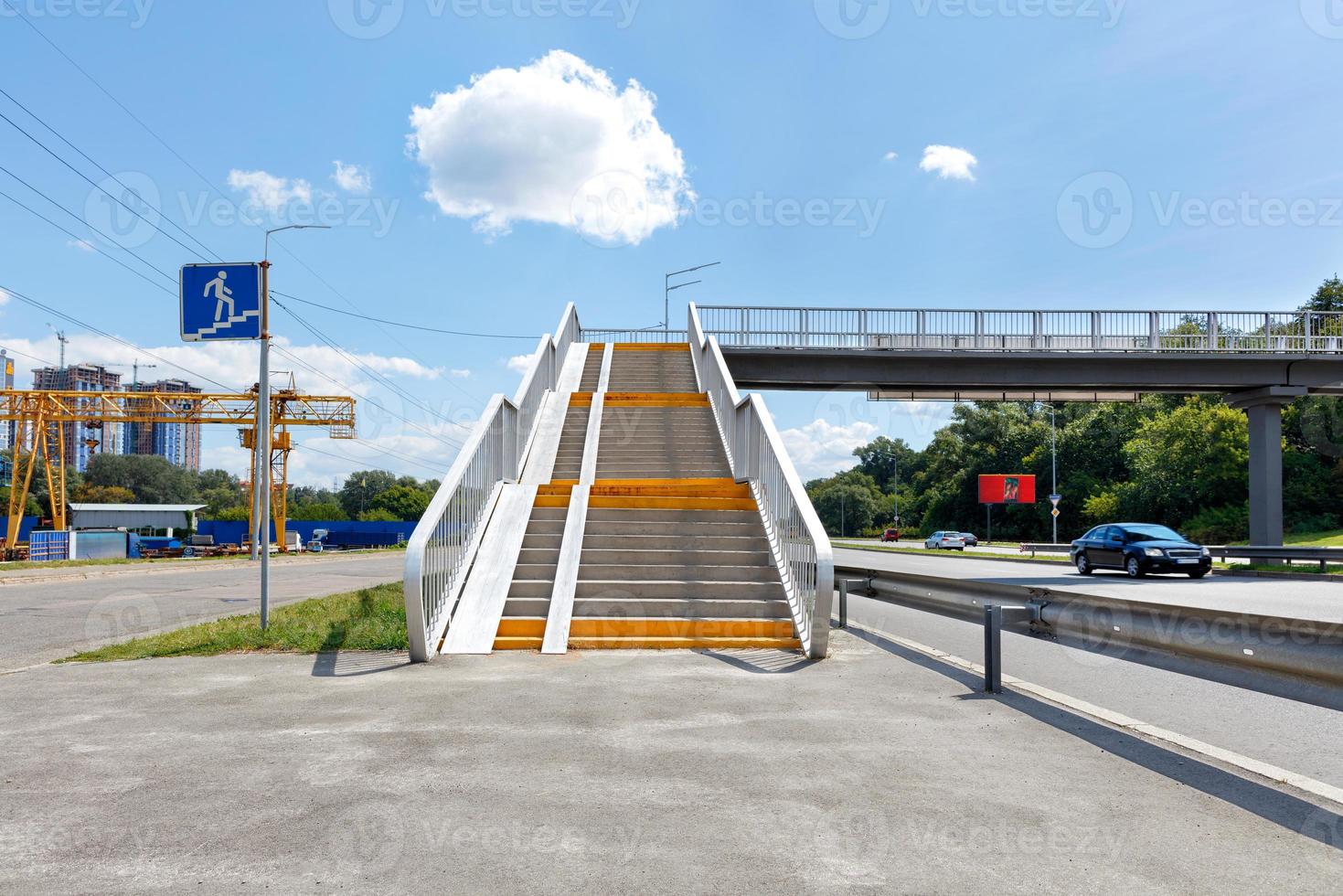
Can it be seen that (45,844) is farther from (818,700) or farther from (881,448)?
(881,448)

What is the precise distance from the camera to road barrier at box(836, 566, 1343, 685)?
395 cm

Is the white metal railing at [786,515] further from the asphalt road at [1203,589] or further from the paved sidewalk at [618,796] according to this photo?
the asphalt road at [1203,589]

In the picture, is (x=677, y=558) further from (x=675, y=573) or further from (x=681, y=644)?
(x=681, y=644)

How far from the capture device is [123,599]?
17.8 meters

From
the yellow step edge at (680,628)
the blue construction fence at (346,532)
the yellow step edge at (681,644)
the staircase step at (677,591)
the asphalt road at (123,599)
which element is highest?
the staircase step at (677,591)

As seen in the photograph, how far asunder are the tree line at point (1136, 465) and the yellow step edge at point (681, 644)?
28.2 meters

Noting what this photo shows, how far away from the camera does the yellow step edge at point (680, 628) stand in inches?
367

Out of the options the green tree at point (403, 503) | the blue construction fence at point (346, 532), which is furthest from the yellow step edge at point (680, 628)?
the green tree at point (403, 503)

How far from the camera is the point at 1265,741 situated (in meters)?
6.18

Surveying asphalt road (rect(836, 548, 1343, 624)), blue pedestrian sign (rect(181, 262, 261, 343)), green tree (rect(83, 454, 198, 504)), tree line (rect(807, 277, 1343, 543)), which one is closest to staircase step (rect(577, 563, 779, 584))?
asphalt road (rect(836, 548, 1343, 624))

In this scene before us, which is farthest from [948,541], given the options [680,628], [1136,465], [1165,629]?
[1165,629]

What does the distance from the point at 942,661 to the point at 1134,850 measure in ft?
16.5

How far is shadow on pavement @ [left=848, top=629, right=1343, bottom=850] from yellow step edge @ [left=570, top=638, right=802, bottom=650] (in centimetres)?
222

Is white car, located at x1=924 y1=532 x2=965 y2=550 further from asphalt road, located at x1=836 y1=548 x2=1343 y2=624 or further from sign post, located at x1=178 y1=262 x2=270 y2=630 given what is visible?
sign post, located at x1=178 y1=262 x2=270 y2=630
